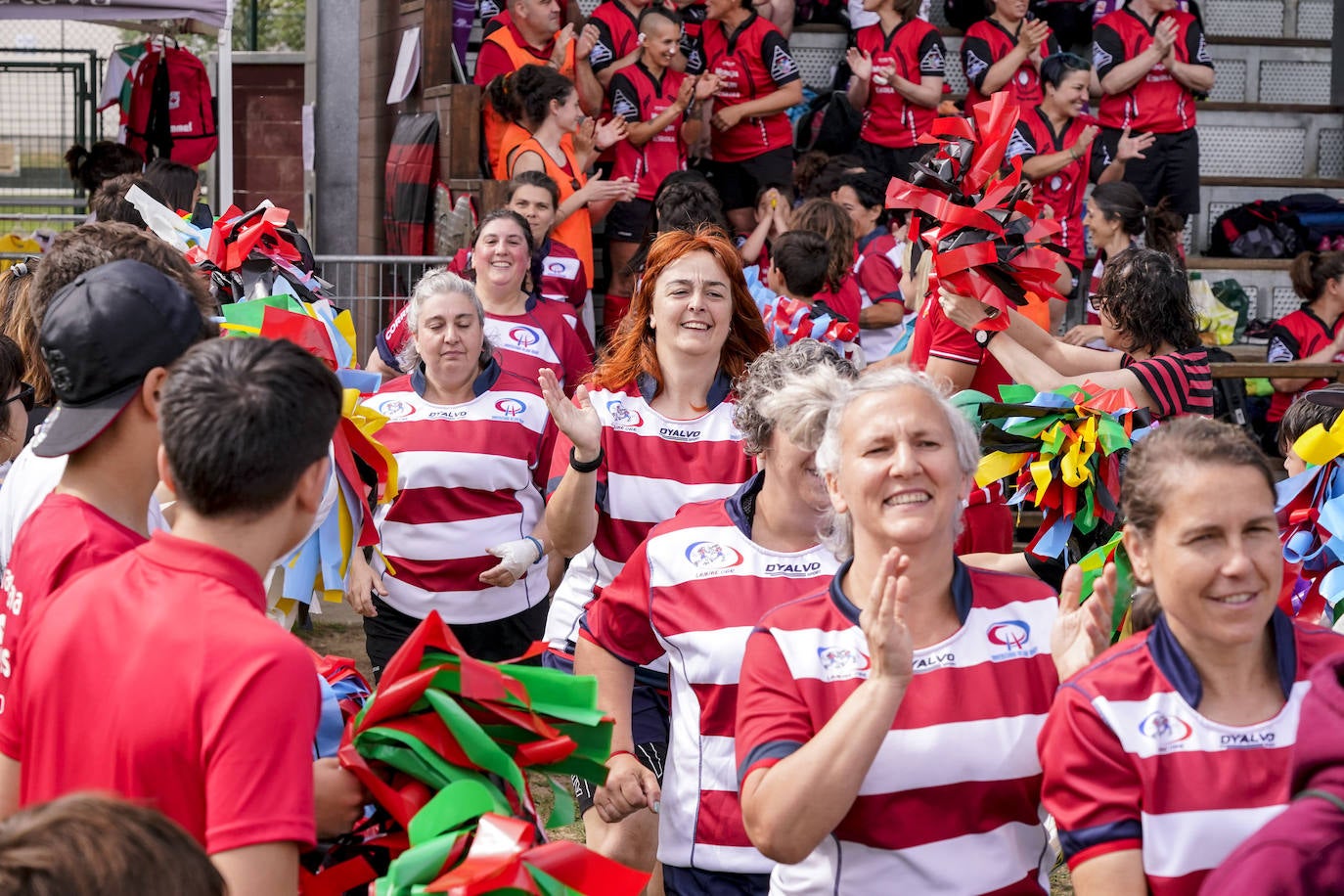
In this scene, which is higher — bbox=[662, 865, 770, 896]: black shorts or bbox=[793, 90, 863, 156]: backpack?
bbox=[793, 90, 863, 156]: backpack

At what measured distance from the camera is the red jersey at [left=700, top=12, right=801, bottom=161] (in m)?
8.76

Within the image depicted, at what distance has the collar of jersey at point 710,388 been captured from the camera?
154 inches

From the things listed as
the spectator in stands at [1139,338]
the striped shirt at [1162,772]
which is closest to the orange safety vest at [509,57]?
the spectator in stands at [1139,338]

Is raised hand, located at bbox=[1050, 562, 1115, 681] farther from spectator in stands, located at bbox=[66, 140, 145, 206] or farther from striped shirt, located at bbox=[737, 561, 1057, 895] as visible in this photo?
spectator in stands, located at bbox=[66, 140, 145, 206]

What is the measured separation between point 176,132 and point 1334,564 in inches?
361

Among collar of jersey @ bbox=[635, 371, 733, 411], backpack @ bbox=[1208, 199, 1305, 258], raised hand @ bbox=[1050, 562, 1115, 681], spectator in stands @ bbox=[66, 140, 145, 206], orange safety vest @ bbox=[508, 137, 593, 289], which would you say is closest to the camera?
raised hand @ bbox=[1050, 562, 1115, 681]

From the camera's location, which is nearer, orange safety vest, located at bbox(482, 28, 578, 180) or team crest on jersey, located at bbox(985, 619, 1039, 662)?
team crest on jersey, located at bbox(985, 619, 1039, 662)

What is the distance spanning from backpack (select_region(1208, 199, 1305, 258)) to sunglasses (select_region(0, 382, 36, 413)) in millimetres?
8501

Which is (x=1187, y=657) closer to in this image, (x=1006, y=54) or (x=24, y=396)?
(x=24, y=396)

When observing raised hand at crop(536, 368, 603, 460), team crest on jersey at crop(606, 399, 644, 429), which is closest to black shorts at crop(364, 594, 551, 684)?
team crest on jersey at crop(606, 399, 644, 429)

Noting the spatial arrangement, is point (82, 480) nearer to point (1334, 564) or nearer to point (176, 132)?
point (1334, 564)

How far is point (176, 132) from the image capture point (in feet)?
35.8

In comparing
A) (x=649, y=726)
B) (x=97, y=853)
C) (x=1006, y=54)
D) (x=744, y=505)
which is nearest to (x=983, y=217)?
(x=744, y=505)

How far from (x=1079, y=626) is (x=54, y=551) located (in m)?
1.51
